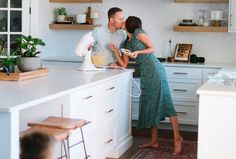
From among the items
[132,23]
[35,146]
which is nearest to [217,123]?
[132,23]

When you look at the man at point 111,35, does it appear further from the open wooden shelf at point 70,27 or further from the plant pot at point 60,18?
the plant pot at point 60,18

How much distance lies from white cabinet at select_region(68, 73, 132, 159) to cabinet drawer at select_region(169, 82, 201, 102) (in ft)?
3.95

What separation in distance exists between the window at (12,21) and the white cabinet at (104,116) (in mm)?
2211

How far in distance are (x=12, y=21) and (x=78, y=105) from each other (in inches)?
131

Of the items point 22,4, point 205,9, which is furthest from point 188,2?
point 22,4

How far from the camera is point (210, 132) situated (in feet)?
10.9

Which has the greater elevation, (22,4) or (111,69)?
(22,4)

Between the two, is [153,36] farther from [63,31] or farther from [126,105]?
[126,105]

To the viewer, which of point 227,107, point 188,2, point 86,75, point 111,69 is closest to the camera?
point 227,107

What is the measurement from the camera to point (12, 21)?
250 inches

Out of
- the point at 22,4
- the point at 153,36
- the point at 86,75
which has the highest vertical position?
the point at 22,4

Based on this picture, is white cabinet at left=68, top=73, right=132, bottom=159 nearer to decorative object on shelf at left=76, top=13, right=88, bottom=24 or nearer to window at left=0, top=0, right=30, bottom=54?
decorative object on shelf at left=76, top=13, right=88, bottom=24

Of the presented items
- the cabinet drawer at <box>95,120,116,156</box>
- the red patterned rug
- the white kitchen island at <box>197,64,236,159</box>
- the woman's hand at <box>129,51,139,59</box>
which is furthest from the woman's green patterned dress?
the white kitchen island at <box>197,64,236,159</box>

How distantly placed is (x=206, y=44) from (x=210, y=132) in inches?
129
